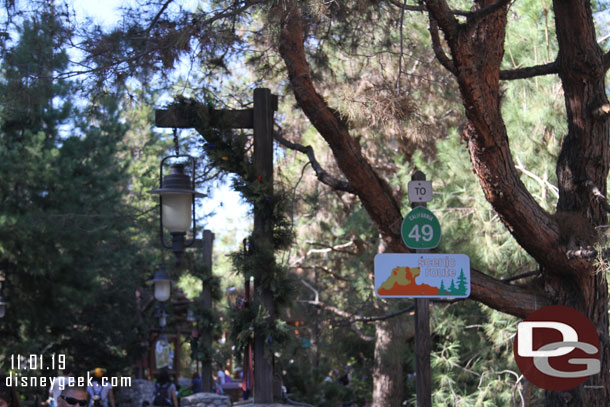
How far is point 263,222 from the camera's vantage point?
536 centimetres

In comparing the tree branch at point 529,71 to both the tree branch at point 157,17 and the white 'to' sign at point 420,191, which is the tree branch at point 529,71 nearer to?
the white 'to' sign at point 420,191

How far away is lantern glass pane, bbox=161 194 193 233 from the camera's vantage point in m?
5.16

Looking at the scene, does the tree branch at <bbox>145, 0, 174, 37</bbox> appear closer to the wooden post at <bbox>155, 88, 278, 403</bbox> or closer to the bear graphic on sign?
the wooden post at <bbox>155, 88, 278, 403</bbox>

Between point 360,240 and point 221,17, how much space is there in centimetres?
805

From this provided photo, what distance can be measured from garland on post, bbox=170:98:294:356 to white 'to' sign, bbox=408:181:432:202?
1.09 metres

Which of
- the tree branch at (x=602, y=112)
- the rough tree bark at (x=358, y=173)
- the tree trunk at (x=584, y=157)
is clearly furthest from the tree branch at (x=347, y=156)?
the tree branch at (x=602, y=112)

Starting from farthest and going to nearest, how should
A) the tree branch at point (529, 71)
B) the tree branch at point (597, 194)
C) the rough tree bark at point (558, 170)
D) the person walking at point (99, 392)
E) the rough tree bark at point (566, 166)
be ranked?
the person walking at point (99, 392) < the tree branch at point (529, 71) < the tree branch at point (597, 194) < the rough tree bark at point (558, 170) < the rough tree bark at point (566, 166)

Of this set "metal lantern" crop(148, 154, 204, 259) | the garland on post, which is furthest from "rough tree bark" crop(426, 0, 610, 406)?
"metal lantern" crop(148, 154, 204, 259)

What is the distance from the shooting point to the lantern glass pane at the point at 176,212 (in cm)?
516

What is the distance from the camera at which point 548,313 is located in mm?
5395

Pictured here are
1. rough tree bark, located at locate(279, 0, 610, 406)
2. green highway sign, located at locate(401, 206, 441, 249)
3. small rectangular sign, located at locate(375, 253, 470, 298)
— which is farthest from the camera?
rough tree bark, located at locate(279, 0, 610, 406)

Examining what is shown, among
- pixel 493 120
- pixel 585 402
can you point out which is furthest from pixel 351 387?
pixel 493 120

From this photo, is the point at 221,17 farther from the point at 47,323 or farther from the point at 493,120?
the point at 47,323

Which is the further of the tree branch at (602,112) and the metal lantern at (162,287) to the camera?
the metal lantern at (162,287)
